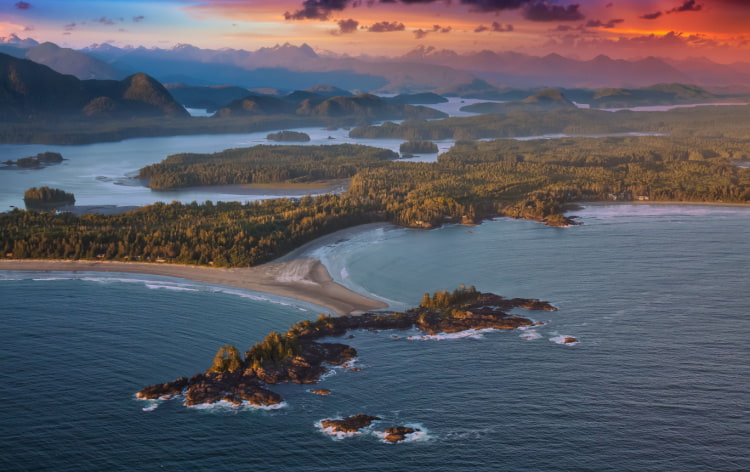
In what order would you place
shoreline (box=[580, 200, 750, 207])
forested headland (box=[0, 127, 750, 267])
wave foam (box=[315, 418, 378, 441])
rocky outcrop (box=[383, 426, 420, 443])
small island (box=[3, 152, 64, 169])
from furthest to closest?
small island (box=[3, 152, 64, 169])
shoreline (box=[580, 200, 750, 207])
forested headland (box=[0, 127, 750, 267])
wave foam (box=[315, 418, 378, 441])
rocky outcrop (box=[383, 426, 420, 443])

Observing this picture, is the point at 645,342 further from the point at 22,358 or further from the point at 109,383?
the point at 22,358

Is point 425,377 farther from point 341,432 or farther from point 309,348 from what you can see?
point 309,348

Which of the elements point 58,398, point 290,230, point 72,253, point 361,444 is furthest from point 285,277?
point 361,444

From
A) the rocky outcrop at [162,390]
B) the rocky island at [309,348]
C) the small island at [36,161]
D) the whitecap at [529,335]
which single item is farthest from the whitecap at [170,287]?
the small island at [36,161]

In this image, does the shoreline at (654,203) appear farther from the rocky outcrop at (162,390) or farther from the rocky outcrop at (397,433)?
the rocky outcrop at (162,390)

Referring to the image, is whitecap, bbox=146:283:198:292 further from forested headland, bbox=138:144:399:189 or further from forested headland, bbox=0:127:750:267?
forested headland, bbox=138:144:399:189

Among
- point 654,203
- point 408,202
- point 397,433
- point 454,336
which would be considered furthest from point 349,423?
point 654,203

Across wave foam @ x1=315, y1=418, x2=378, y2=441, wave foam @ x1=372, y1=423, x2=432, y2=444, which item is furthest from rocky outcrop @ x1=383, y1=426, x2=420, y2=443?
wave foam @ x1=315, y1=418, x2=378, y2=441
